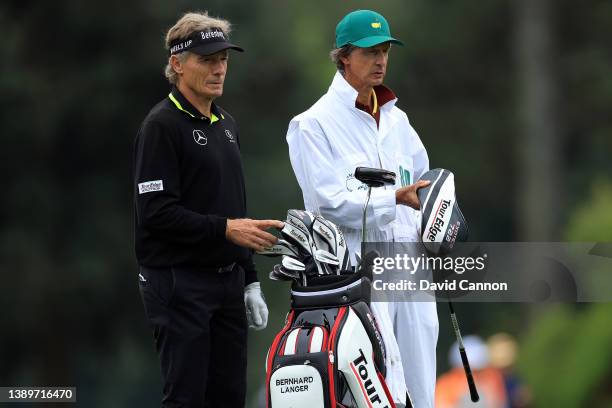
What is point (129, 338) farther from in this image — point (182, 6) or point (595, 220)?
point (595, 220)

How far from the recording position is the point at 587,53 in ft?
94.7

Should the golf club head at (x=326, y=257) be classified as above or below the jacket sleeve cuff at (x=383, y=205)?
below

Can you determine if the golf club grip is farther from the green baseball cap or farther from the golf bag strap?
the green baseball cap

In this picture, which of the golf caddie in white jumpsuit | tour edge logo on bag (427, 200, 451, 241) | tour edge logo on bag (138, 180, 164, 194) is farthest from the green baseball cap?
tour edge logo on bag (138, 180, 164, 194)

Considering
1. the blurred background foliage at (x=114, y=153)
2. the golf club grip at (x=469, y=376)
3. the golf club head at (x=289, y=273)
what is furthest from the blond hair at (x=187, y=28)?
the blurred background foliage at (x=114, y=153)

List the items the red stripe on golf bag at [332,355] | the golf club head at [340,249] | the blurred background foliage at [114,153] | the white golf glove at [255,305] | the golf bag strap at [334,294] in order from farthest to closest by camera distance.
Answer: the blurred background foliage at [114,153] < the white golf glove at [255,305] < the golf club head at [340,249] < the golf bag strap at [334,294] < the red stripe on golf bag at [332,355]

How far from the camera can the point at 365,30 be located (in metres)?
7.84

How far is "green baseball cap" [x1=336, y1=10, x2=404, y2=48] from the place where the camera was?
7.80 m

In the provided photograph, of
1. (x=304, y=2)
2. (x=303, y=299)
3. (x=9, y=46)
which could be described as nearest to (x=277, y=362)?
(x=303, y=299)

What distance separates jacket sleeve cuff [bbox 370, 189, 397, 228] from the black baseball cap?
95 centimetres

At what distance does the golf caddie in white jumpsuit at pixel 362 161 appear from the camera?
25.2ft

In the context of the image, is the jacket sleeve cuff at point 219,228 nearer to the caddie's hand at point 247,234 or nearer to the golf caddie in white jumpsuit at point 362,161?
the caddie's hand at point 247,234

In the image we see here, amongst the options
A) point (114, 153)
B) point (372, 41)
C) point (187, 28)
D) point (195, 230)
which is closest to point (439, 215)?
point (372, 41)

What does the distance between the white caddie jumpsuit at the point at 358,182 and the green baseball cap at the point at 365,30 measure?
0.21 metres
